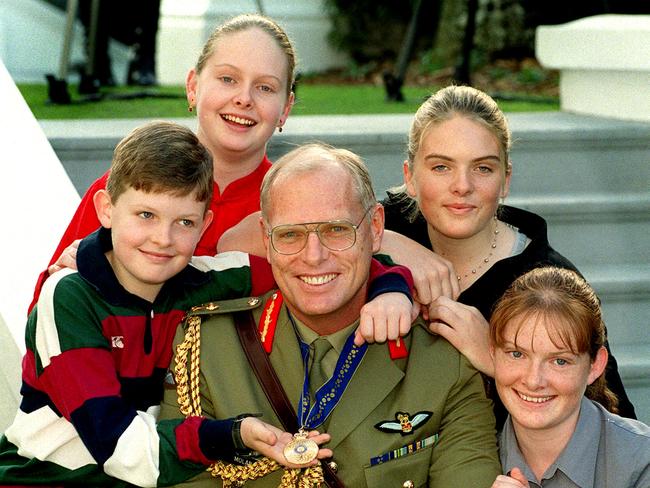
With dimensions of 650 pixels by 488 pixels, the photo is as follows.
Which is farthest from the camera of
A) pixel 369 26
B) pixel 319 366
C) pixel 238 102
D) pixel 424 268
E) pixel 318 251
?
pixel 369 26

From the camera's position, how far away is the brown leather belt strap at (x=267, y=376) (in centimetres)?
256

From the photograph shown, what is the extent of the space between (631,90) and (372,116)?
1.19 meters

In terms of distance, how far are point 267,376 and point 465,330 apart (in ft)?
1.54

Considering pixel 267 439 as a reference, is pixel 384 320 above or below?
above

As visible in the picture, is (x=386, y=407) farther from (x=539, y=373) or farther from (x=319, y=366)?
(x=539, y=373)

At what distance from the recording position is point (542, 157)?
4555 millimetres

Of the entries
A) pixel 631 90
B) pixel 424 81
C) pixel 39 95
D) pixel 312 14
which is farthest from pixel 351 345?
pixel 312 14

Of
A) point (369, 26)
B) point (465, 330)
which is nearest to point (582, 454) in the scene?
point (465, 330)

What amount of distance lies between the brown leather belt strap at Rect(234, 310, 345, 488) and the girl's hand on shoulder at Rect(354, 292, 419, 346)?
→ 0.68 ft

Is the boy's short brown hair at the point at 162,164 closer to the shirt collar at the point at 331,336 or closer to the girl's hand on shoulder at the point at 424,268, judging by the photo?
the shirt collar at the point at 331,336

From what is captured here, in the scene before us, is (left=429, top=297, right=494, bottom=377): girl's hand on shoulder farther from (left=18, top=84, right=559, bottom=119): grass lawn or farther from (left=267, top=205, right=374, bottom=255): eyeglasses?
(left=18, top=84, right=559, bottom=119): grass lawn

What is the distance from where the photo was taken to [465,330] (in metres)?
2.67

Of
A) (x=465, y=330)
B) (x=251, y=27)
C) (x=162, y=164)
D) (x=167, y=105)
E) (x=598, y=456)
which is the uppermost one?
(x=251, y=27)

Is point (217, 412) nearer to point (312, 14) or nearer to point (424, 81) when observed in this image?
point (424, 81)
